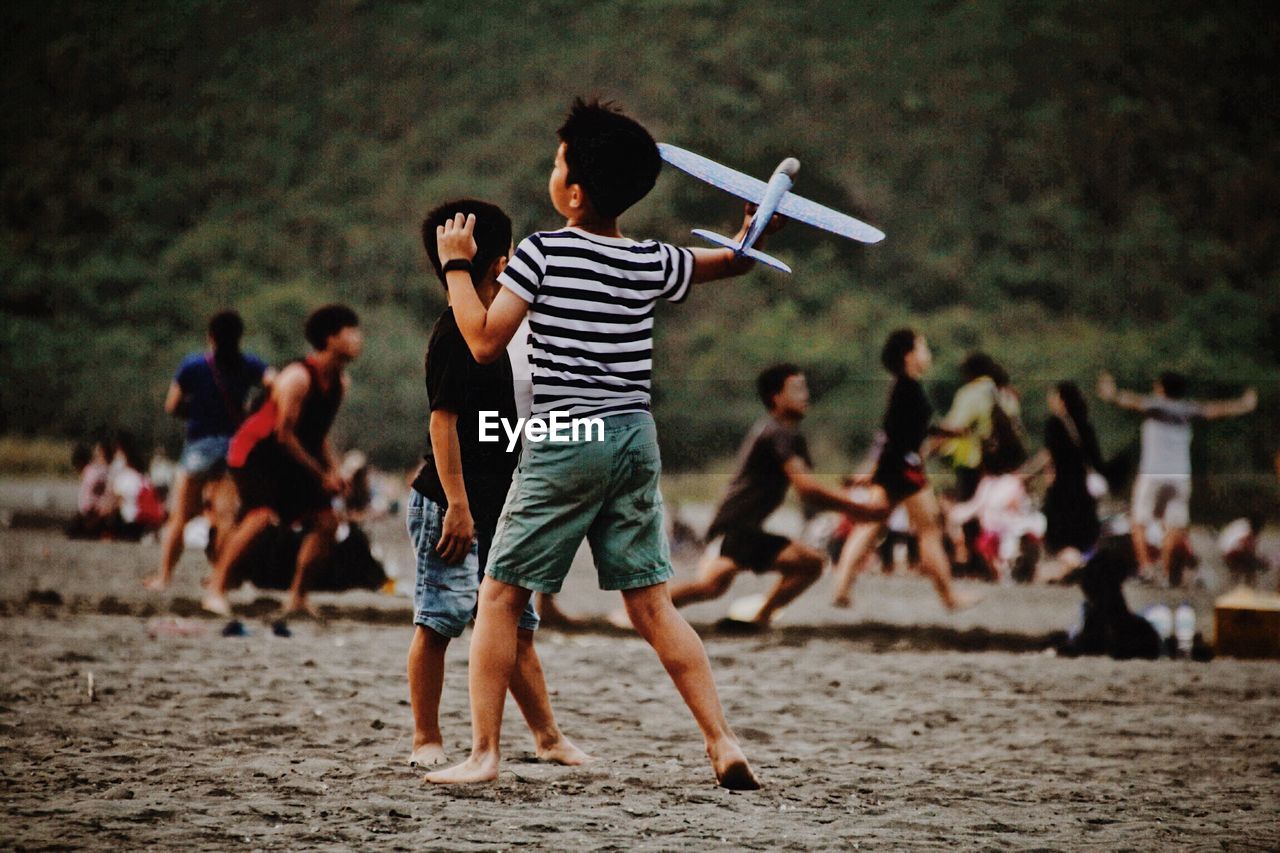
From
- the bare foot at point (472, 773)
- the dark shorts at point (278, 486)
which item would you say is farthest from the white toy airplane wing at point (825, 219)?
the dark shorts at point (278, 486)

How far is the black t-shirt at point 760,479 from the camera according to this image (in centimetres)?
745

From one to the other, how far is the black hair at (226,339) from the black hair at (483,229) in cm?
459

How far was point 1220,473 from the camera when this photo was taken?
1988cm

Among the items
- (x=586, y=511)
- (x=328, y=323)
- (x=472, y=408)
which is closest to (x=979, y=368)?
(x=328, y=323)

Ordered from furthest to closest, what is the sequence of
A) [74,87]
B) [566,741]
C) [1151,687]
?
[74,87] < [1151,687] < [566,741]

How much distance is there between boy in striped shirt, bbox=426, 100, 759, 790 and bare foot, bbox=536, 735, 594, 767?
1.29 feet

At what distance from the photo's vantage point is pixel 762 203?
12.4ft

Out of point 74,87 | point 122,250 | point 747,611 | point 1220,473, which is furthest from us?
point 122,250

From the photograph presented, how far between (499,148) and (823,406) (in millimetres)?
7194

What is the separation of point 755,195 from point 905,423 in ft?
15.9

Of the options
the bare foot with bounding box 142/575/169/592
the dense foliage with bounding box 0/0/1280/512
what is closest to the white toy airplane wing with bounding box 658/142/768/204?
the bare foot with bounding box 142/575/169/592

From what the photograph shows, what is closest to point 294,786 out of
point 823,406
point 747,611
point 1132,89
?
point 747,611

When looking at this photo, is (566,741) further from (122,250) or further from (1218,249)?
(1218,249)

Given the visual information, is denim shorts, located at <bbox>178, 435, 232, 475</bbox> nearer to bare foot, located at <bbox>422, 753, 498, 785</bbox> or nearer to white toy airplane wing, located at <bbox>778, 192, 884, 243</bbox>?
bare foot, located at <bbox>422, 753, 498, 785</bbox>
